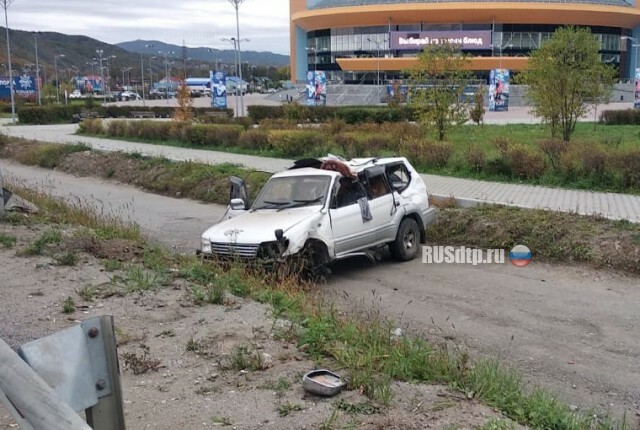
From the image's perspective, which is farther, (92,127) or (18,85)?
(18,85)

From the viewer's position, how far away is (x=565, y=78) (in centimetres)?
2278

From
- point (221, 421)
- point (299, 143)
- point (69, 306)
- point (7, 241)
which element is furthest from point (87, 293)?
point (299, 143)

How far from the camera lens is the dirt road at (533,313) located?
19.3ft

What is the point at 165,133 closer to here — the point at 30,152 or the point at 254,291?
the point at 30,152

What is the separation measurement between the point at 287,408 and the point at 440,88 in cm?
2159

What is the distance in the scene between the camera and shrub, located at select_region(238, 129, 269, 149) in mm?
23953

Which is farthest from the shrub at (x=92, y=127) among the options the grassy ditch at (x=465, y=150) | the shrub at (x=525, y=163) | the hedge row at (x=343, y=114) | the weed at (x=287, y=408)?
the weed at (x=287, y=408)

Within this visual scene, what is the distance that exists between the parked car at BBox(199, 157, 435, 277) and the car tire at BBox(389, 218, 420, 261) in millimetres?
15

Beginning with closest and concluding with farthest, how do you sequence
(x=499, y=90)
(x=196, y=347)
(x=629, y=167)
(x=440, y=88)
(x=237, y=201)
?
(x=196, y=347)
(x=237, y=201)
(x=629, y=167)
(x=440, y=88)
(x=499, y=90)

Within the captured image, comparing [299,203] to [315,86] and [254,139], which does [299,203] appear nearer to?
[254,139]

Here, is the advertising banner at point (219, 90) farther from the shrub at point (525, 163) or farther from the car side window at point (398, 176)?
the car side window at point (398, 176)

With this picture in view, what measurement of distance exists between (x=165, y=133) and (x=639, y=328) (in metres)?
24.9

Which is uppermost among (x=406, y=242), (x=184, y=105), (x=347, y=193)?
(x=184, y=105)

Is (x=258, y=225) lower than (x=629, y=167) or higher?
lower
